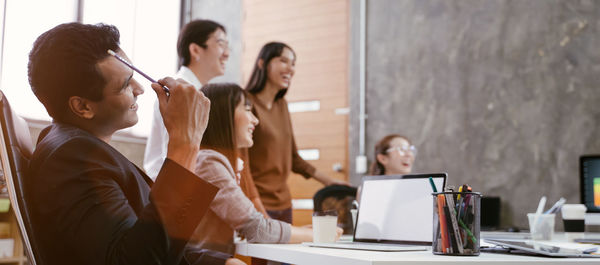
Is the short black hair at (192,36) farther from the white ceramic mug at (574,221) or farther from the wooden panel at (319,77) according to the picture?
the wooden panel at (319,77)

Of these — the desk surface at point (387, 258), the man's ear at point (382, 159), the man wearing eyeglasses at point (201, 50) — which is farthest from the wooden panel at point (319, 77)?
the desk surface at point (387, 258)

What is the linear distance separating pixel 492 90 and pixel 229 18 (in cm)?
242

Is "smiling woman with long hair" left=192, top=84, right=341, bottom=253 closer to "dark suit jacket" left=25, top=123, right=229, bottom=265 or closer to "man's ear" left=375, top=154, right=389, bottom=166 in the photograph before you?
"dark suit jacket" left=25, top=123, right=229, bottom=265

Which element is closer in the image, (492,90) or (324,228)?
(324,228)

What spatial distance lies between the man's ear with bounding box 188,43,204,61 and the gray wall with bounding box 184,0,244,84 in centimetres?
253

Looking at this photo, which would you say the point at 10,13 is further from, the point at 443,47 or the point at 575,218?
the point at 443,47

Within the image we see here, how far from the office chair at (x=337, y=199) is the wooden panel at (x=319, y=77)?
168 cm

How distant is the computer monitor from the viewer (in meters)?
2.47

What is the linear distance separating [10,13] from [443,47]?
11.3 feet

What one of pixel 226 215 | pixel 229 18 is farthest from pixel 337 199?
pixel 229 18

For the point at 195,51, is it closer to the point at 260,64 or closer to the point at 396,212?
the point at 260,64

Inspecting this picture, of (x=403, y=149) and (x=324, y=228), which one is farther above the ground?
(x=403, y=149)

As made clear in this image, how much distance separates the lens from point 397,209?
4.67 ft

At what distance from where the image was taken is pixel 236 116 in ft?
5.49
